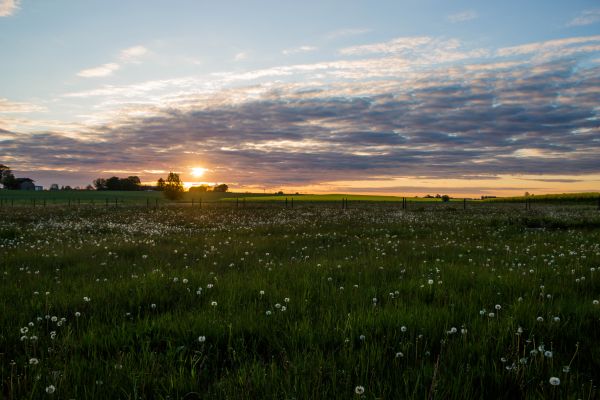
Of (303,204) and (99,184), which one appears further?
(99,184)

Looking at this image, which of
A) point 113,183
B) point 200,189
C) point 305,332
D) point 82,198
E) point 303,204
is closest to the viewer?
point 305,332

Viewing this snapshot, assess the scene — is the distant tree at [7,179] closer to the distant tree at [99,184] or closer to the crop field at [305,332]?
the distant tree at [99,184]

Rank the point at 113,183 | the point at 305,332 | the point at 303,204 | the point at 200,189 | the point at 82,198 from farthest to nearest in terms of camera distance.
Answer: the point at 113,183 → the point at 200,189 → the point at 82,198 → the point at 303,204 → the point at 305,332

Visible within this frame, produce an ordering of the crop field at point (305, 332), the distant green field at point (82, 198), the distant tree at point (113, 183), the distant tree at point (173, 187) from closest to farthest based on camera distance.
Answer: the crop field at point (305, 332) → the distant green field at point (82, 198) → the distant tree at point (173, 187) → the distant tree at point (113, 183)

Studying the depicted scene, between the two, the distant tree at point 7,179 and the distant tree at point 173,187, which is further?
the distant tree at point 7,179

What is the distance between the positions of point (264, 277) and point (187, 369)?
4262 millimetres

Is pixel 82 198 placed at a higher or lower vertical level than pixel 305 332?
higher

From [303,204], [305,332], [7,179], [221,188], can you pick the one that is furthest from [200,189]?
[305,332]

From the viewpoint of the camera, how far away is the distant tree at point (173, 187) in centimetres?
10731

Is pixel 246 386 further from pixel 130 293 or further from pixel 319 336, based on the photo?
pixel 130 293

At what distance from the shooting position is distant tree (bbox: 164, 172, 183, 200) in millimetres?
107312

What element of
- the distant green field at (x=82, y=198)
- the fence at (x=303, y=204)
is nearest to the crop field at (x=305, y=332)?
the fence at (x=303, y=204)

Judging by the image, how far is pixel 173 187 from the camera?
354ft

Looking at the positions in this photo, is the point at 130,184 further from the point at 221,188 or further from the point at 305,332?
the point at 305,332
